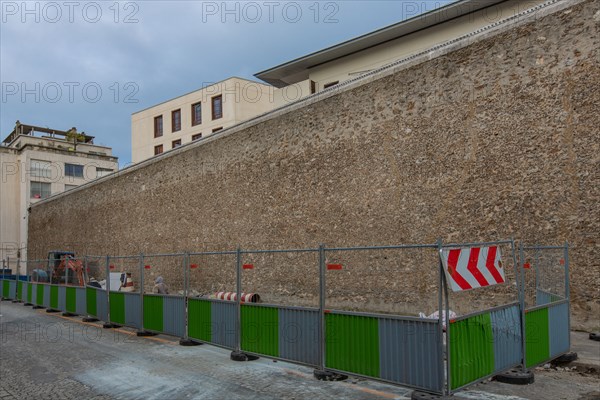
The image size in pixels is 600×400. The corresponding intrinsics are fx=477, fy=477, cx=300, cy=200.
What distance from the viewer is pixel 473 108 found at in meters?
11.8

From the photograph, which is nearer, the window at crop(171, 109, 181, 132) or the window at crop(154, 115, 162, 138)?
the window at crop(171, 109, 181, 132)

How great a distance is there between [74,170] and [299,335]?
46.8 m

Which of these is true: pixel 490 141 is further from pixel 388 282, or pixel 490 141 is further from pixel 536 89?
pixel 388 282

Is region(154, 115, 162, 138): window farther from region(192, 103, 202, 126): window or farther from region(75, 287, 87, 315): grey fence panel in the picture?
region(75, 287, 87, 315): grey fence panel

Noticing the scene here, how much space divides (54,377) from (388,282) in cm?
848

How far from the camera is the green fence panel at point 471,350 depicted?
522 centimetres

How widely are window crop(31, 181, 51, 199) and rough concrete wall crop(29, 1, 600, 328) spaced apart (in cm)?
3096

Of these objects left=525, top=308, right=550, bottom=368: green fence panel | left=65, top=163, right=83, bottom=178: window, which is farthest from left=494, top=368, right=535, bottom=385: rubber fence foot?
left=65, top=163, right=83, bottom=178: window

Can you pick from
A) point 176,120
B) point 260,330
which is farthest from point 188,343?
point 176,120

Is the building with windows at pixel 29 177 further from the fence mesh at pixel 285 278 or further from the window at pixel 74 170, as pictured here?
the fence mesh at pixel 285 278

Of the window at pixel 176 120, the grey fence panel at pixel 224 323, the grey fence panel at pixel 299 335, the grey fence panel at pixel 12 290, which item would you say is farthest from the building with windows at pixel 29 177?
the grey fence panel at pixel 299 335

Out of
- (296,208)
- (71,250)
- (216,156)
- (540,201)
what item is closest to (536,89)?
(540,201)

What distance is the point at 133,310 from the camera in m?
11.2

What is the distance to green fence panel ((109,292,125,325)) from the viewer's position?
11742 mm
